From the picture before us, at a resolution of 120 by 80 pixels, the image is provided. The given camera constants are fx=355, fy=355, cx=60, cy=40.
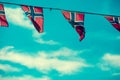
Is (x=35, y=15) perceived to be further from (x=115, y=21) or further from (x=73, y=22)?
(x=115, y=21)

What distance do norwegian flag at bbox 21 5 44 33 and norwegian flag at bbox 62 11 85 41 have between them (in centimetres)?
71

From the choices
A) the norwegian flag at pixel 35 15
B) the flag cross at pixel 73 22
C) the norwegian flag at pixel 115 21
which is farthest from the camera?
the norwegian flag at pixel 115 21

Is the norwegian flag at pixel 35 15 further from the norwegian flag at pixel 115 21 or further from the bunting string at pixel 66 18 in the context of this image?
the norwegian flag at pixel 115 21

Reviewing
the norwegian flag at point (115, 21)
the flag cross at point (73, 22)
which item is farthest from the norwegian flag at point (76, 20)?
the norwegian flag at point (115, 21)

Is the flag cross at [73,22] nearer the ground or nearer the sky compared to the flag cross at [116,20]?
nearer the ground

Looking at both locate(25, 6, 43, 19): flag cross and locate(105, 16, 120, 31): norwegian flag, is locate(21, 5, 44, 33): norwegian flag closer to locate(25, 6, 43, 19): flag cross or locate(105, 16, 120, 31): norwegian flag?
locate(25, 6, 43, 19): flag cross

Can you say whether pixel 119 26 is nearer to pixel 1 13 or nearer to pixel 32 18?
pixel 32 18

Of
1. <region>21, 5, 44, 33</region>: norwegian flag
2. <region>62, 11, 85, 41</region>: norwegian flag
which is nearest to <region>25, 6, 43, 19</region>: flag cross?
<region>21, 5, 44, 33</region>: norwegian flag

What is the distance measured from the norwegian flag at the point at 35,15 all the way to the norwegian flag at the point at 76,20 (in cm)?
71

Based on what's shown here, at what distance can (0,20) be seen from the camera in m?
9.47

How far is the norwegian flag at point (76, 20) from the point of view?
987 centimetres

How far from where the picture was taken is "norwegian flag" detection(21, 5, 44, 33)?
947cm

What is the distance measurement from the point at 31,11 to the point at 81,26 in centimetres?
A: 148

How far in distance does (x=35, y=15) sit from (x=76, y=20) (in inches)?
46.4
